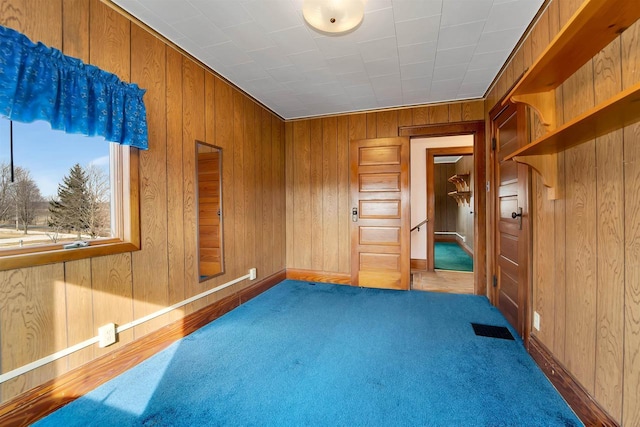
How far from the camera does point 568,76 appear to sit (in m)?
1.44

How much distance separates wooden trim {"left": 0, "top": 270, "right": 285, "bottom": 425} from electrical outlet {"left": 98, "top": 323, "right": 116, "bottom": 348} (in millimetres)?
89

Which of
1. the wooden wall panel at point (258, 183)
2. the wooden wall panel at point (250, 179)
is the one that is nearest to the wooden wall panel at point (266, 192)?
the wooden wall panel at point (258, 183)

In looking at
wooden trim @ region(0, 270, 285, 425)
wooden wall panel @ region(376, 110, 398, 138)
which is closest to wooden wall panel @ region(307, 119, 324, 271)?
wooden wall panel @ region(376, 110, 398, 138)

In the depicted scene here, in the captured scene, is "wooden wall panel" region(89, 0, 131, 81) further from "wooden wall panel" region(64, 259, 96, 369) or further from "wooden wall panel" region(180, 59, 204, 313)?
"wooden wall panel" region(64, 259, 96, 369)

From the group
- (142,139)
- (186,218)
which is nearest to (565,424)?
(186,218)

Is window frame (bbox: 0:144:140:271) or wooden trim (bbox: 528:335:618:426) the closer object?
wooden trim (bbox: 528:335:618:426)

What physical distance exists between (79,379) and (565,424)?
277cm

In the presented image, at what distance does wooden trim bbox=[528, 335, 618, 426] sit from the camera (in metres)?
1.29

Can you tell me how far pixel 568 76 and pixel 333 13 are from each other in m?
1.36

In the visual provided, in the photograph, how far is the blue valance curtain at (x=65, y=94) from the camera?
1.30m

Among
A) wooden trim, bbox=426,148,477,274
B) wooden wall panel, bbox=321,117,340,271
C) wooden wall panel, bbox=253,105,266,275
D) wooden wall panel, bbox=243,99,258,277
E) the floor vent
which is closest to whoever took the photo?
the floor vent

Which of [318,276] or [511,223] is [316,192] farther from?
[511,223]

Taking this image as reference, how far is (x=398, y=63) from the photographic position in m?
2.54

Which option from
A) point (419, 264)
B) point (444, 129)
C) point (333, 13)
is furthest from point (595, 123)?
point (419, 264)
